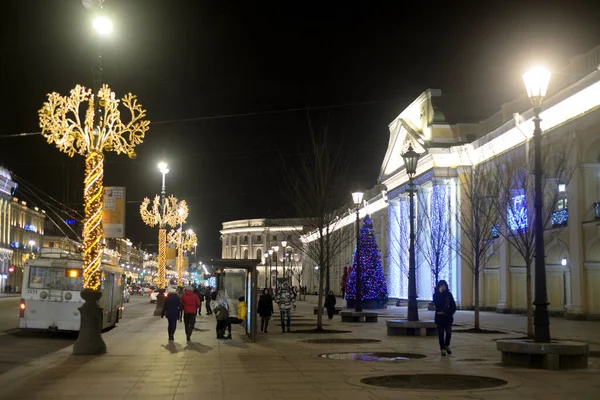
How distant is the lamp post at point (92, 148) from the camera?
18.4m

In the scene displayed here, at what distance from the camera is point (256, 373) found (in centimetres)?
1461

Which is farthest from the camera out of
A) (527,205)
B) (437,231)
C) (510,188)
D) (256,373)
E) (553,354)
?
(437,231)

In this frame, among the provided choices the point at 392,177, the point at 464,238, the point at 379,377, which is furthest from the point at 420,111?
the point at 379,377

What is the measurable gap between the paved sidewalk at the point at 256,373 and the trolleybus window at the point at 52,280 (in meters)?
5.15

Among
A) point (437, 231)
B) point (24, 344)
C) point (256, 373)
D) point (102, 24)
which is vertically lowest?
point (24, 344)

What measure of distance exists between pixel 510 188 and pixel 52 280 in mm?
17148

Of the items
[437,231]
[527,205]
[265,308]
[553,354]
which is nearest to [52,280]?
[265,308]

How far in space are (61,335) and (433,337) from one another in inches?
542

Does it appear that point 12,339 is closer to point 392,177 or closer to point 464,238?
point 464,238

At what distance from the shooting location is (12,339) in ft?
82.6

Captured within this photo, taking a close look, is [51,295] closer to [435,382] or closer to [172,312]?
[172,312]

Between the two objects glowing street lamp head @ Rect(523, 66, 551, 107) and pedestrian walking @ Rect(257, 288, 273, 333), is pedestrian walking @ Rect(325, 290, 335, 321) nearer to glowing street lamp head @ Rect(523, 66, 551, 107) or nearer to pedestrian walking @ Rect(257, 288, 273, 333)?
pedestrian walking @ Rect(257, 288, 273, 333)

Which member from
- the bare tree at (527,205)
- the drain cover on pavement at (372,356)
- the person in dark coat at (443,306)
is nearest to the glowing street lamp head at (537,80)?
the person in dark coat at (443,306)

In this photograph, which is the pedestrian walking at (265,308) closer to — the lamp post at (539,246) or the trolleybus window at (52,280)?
the trolleybus window at (52,280)
